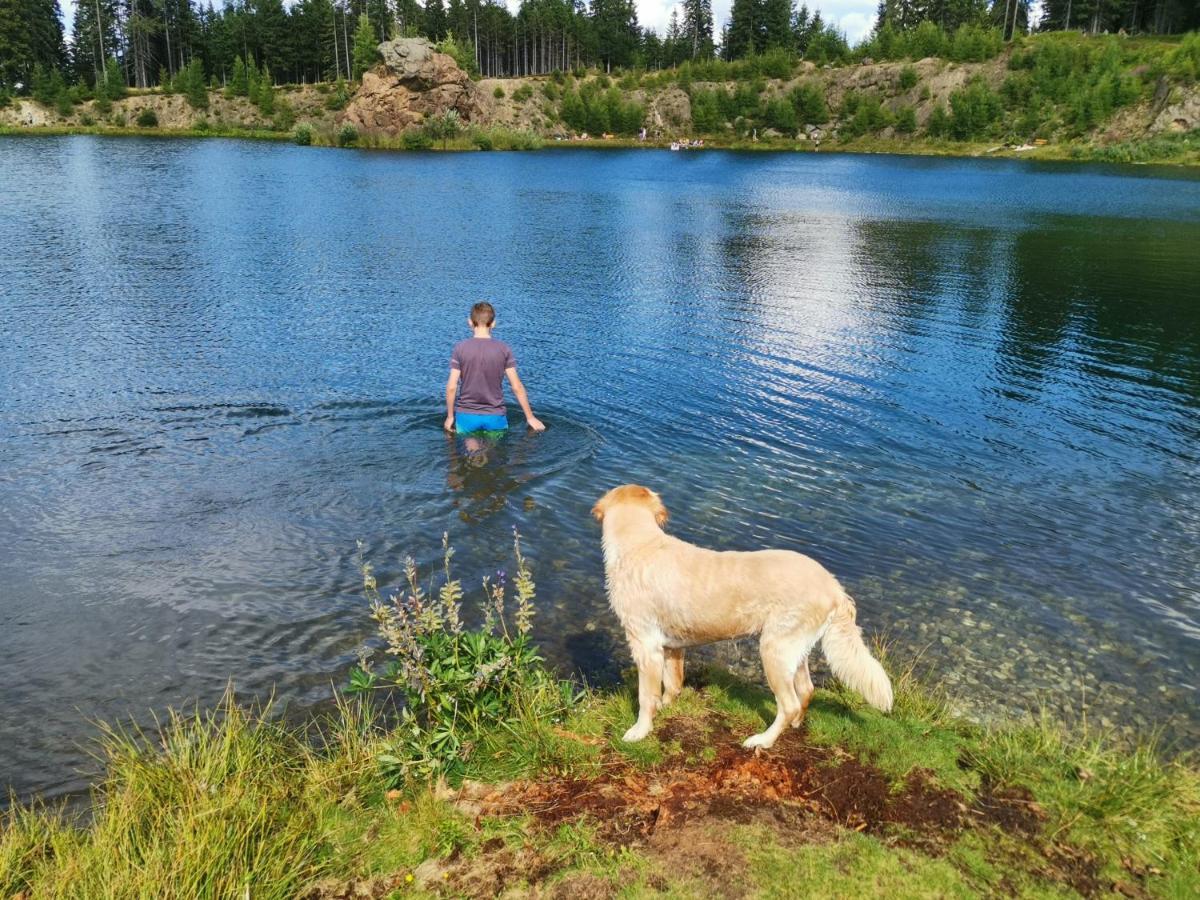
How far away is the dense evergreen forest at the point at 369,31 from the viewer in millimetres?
152625

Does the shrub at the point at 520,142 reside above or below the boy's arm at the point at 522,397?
above

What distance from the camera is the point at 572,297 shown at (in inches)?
1211

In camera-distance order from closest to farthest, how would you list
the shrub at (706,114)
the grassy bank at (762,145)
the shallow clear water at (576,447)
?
1. the shallow clear water at (576,447)
2. the grassy bank at (762,145)
3. the shrub at (706,114)

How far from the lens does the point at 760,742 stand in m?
6.52

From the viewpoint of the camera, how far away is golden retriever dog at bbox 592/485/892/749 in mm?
6344

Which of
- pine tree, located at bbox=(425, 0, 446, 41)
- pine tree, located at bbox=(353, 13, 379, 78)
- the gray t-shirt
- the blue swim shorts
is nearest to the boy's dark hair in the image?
the gray t-shirt

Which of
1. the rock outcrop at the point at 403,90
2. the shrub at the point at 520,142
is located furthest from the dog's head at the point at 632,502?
the rock outcrop at the point at 403,90

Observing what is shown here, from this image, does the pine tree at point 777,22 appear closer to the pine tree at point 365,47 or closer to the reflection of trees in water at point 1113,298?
the pine tree at point 365,47

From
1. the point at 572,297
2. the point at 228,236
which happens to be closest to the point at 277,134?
the point at 228,236

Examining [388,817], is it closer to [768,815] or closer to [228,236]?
[768,815]

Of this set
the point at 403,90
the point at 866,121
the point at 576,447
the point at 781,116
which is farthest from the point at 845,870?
the point at 781,116

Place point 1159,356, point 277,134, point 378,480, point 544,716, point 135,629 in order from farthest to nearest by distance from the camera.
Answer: point 277,134, point 1159,356, point 378,480, point 135,629, point 544,716

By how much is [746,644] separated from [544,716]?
11.9 feet

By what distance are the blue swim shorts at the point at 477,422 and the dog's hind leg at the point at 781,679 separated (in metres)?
10.3
